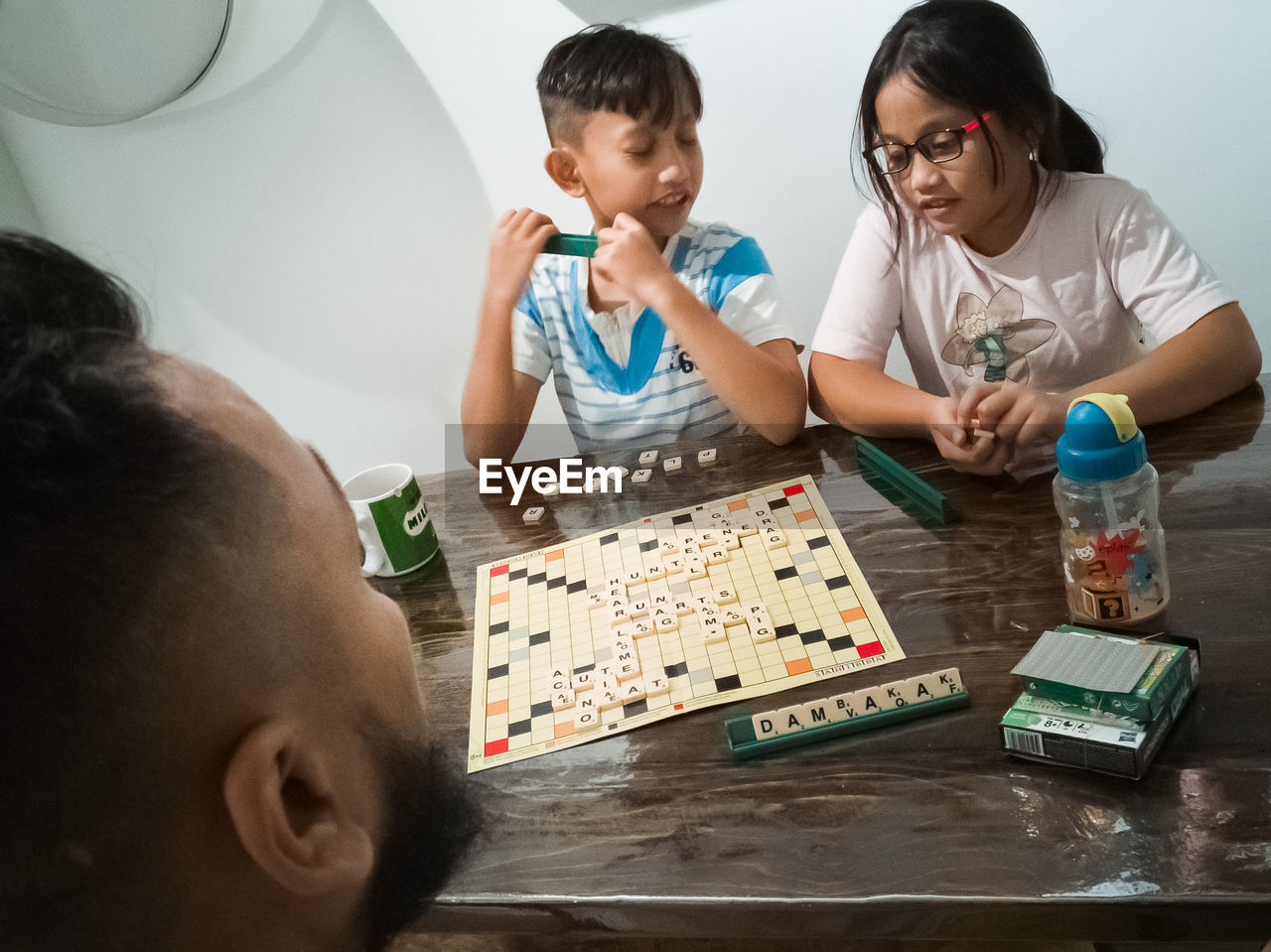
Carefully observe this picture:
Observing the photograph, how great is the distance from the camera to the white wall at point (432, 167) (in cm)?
114

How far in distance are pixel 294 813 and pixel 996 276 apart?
1.10 meters

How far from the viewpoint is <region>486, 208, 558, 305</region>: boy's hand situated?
1.34 meters

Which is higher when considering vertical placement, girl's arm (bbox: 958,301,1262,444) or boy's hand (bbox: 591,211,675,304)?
boy's hand (bbox: 591,211,675,304)

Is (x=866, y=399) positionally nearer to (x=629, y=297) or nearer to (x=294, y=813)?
(x=629, y=297)

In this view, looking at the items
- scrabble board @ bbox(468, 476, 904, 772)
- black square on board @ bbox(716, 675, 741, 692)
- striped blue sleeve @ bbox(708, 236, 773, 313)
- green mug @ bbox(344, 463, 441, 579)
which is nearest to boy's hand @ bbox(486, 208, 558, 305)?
striped blue sleeve @ bbox(708, 236, 773, 313)

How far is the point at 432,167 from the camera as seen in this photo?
52.3 inches

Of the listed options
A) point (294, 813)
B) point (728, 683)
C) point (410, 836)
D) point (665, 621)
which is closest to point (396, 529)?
point (665, 621)

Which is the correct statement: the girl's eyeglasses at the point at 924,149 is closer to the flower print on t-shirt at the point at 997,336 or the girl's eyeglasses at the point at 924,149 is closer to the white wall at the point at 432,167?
the white wall at the point at 432,167

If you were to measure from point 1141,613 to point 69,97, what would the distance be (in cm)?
149

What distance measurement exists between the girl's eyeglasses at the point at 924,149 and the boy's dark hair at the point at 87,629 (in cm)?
99

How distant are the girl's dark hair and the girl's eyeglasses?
0.08ft

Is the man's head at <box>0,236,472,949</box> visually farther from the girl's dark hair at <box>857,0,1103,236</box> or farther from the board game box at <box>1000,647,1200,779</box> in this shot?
the girl's dark hair at <box>857,0,1103,236</box>

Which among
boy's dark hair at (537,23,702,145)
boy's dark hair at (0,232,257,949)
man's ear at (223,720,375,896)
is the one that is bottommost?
man's ear at (223,720,375,896)

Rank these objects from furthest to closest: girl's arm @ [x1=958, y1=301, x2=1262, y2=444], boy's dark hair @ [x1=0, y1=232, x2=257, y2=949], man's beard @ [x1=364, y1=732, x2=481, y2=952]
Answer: girl's arm @ [x1=958, y1=301, x2=1262, y2=444] < man's beard @ [x1=364, y1=732, x2=481, y2=952] < boy's dark hair @ [x1=0, y1=232, x2=257, y2=949]
